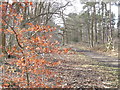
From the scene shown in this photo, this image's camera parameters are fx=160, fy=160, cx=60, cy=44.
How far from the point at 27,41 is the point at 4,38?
6322mm

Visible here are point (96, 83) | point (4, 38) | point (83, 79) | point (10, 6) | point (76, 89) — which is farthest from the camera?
point (4, 38)

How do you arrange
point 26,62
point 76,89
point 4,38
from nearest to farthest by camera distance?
point 26,62
point 76,89
point 4,38

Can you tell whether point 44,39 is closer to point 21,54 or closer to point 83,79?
point 21,54

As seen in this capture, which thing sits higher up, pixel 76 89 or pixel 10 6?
pixel 10 6

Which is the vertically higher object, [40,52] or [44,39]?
[44,39]

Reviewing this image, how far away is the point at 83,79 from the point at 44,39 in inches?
127

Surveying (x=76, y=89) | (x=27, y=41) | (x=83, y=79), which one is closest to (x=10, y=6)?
(x=27, y=41)

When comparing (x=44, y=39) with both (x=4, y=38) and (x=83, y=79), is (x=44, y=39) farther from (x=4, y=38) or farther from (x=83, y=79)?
(x=4, y=38)

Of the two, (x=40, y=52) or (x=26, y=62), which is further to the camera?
(x=40, y=52)

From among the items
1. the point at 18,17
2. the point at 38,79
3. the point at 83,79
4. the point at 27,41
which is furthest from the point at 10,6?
the point at 83,79

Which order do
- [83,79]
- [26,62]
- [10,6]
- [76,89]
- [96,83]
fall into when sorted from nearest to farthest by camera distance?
1. [26,62]
2. [10,6]
3. [76,89]
4. [96,83]
5. [83,79]

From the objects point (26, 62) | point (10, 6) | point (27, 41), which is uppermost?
point (10, 6)

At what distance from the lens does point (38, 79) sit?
6.08 meters

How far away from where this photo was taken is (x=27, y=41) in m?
4.54
